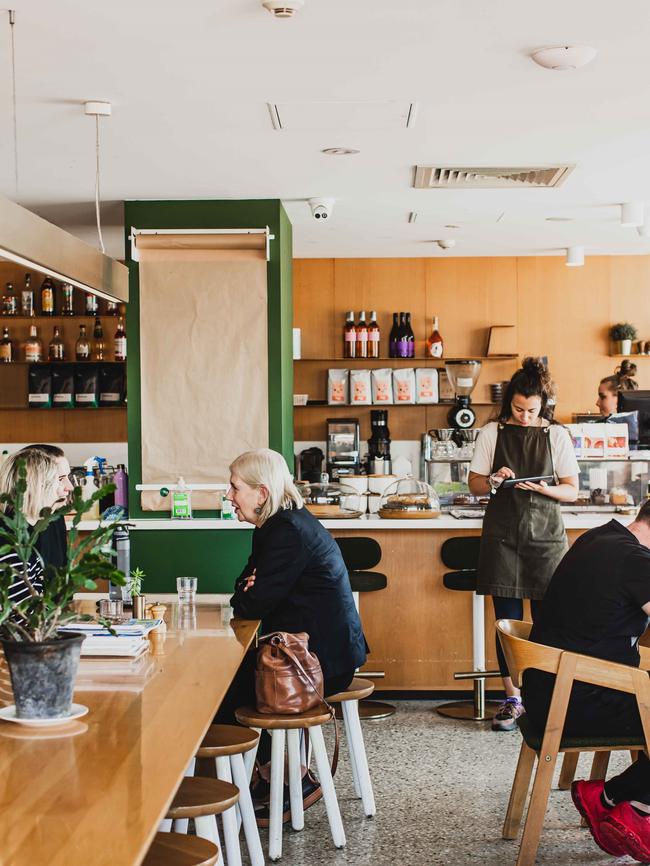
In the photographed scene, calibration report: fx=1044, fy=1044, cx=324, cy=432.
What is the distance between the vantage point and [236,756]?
3.07 metres

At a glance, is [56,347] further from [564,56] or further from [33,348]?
[564,56]

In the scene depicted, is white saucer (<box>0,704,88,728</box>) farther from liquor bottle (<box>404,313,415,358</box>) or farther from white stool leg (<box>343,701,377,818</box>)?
liquor bottle (<box>404,313,415,358</box>)

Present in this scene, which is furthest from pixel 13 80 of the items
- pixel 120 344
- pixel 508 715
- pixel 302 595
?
pixel 120 344

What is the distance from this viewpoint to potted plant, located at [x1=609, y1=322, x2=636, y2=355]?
328 inches

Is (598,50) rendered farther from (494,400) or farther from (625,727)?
(494,400)

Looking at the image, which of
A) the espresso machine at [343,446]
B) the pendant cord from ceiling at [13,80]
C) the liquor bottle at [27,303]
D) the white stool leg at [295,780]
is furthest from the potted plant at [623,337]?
the white stool leg at [295,780]

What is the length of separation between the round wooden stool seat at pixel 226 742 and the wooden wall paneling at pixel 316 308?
18.6ft

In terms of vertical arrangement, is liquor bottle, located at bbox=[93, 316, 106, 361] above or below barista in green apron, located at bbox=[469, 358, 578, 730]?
above

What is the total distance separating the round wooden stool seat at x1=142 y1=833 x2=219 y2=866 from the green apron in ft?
9.99

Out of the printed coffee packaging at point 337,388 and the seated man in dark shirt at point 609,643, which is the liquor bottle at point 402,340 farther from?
the seated man in dark shirt at point 609,643

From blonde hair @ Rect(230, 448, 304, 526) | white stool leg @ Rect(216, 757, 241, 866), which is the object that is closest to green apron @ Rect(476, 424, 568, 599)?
blonde hair @ Rect(230, 448, 304, 526)

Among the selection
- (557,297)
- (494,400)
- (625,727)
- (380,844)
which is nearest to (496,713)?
(380,844)

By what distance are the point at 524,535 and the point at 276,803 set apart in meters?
2.11

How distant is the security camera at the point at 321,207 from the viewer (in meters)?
5.90
